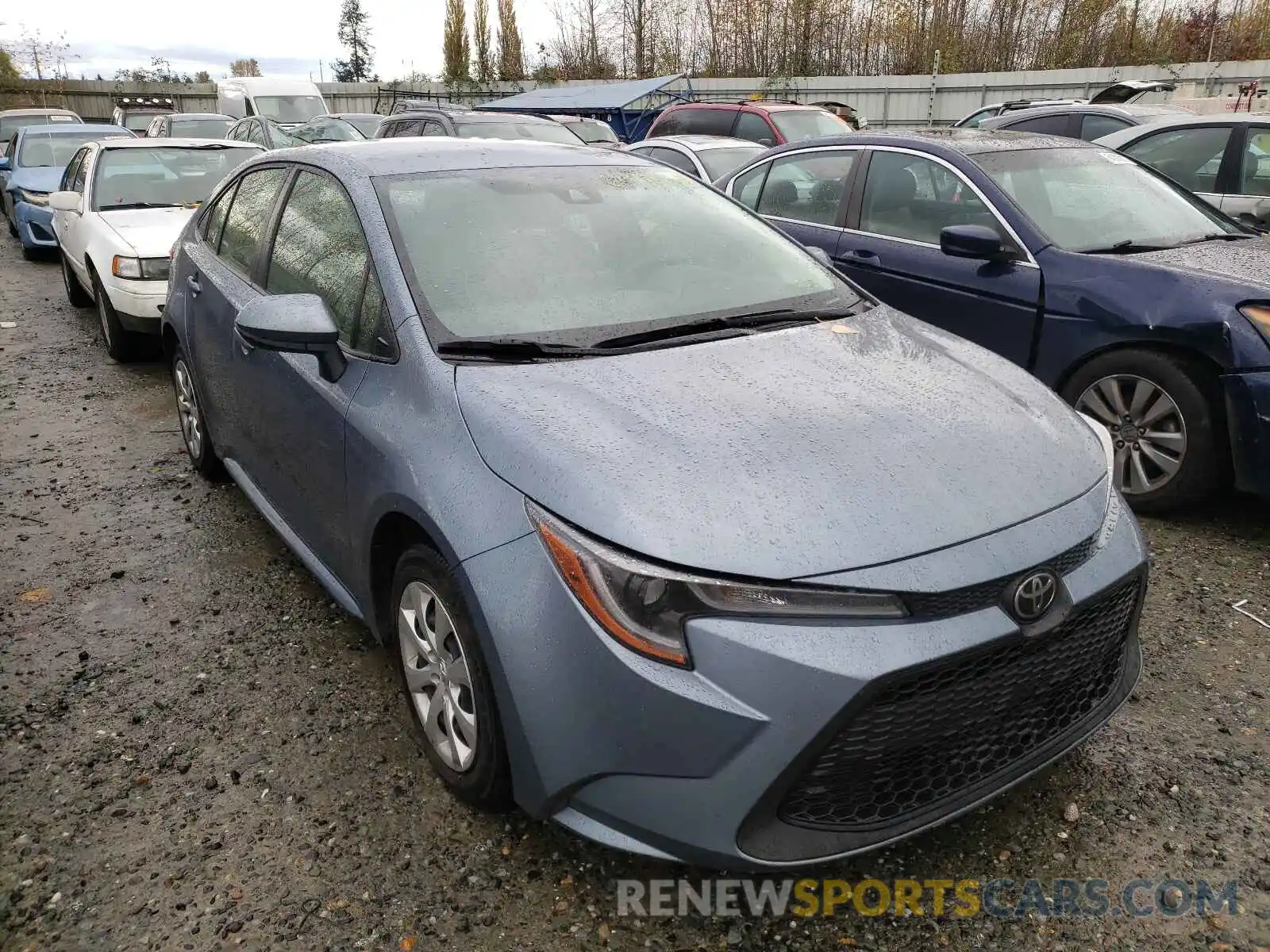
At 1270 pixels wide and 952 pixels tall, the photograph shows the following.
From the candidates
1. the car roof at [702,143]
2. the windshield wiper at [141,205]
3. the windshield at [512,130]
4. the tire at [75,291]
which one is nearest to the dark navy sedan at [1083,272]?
the car roof at [702,143]

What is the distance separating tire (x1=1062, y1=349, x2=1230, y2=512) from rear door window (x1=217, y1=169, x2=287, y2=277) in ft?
11.4

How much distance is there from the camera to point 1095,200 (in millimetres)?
4875

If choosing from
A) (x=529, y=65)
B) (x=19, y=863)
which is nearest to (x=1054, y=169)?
(x=19, y=863)

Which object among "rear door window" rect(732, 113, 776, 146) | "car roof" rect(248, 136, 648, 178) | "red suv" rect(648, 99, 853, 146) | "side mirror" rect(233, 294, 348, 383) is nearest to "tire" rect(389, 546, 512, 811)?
"side mirror" rect(233, 294, 348, 383)

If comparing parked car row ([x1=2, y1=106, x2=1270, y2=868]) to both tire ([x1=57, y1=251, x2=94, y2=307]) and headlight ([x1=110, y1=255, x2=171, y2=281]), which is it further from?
tire ([x1=57, y1=251, x2=94, y2=307])

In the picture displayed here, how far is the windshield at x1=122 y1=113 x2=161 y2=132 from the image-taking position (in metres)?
22.1

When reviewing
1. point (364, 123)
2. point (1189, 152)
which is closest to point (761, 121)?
point (1189, 152)

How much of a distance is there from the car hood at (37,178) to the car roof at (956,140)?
33.9ft

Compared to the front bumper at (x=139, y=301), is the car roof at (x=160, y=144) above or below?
above

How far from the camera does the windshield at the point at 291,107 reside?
2200 cm

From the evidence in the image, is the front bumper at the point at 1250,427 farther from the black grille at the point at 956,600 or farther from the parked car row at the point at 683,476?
the black grille at the point at 956,600

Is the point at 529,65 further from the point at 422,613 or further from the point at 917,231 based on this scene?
the point at 422,613

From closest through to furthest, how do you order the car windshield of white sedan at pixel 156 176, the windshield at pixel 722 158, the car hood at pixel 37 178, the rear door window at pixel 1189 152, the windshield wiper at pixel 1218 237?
the windshield wiper at pixel 1218 237
the rear door window at pixel 1189 152
the car windshield of white sedan at pixel 156 176
the windshield at pixel 722 158
the car hood at pixel 37 178

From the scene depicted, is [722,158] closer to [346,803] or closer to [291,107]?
[346,803]
